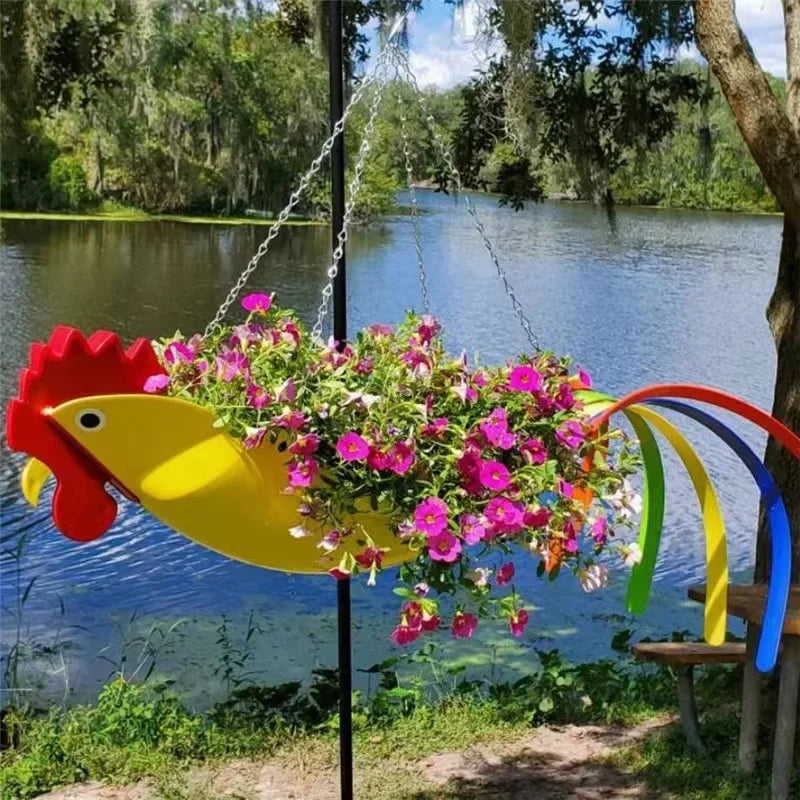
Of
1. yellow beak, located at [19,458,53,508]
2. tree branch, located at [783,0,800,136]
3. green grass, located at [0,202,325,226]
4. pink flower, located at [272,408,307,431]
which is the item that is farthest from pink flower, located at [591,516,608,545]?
green grass, located at [0,202,325,226]

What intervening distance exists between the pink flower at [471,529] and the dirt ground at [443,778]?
1397 mm

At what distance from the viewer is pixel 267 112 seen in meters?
13.8

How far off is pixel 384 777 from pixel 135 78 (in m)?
9.16

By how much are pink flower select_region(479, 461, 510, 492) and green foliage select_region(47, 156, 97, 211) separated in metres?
18.7

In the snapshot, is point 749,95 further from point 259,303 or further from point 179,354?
point 179,354

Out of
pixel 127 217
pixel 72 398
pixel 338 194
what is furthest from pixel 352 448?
pixel 127 217

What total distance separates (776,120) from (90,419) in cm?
195

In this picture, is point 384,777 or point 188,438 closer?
point 188,438

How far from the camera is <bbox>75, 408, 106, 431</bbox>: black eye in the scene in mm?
1946

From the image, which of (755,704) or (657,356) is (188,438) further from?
(657,356)

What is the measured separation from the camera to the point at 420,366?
206 centimetres

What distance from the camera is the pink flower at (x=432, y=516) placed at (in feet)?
6.39

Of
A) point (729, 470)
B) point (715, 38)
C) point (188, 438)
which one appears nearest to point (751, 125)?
point (715, 38)

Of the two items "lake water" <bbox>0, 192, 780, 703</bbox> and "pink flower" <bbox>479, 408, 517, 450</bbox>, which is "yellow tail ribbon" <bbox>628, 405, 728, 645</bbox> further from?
"lake water" <bbox>0, 192, 780, 703</bbox>
